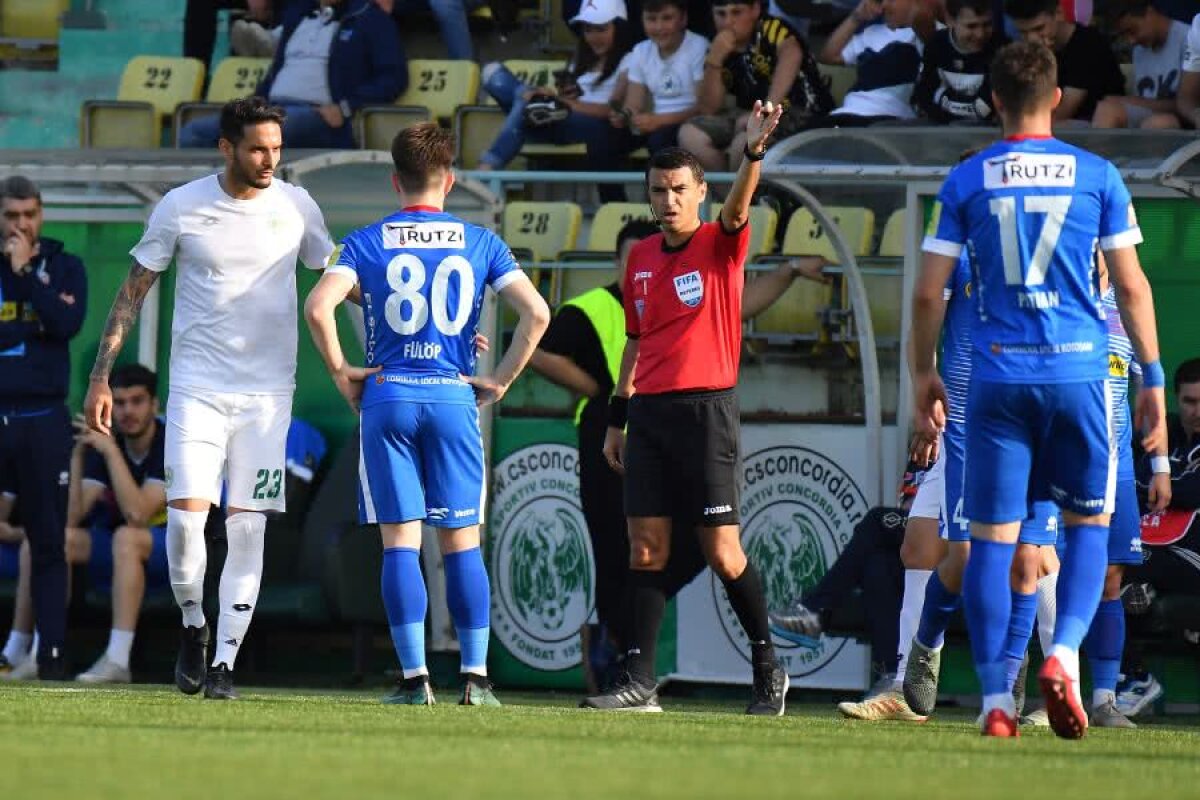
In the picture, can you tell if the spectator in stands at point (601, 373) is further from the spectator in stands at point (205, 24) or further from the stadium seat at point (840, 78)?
the spectator in stands at point (205, 24)

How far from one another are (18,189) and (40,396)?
1.02 metres

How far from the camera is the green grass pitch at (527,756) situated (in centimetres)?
502

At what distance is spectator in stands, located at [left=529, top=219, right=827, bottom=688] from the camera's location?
10359mm

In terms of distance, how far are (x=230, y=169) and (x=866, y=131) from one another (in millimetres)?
3590

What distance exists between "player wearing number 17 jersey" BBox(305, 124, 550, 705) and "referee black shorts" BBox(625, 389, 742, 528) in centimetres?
54

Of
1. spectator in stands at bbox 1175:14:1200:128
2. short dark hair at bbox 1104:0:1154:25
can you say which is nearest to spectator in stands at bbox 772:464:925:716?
spectator in stands at bbox 1175:14:1200:128

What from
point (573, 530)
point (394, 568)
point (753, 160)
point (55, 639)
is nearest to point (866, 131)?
point (573, 530)

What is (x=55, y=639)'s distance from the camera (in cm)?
Answer: 1092

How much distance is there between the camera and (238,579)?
336 inches

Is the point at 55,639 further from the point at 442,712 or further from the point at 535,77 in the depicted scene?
the point at 535,77

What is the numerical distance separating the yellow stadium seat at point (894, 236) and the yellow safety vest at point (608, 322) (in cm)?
163

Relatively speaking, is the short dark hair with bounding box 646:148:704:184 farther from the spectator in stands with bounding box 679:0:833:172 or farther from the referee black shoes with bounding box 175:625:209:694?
the spectator in stands with bounding box 679:0:833:172

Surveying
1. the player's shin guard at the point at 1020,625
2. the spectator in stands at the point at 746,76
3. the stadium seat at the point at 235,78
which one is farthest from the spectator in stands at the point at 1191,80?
the stadium seat at the point at 235,78

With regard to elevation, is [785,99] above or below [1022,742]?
above
